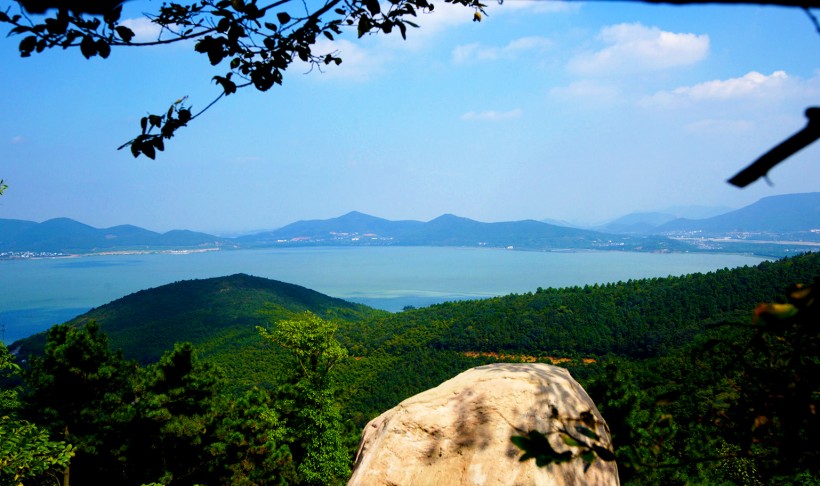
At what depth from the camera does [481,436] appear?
4.48 meters

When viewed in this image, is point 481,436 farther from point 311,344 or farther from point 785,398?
point 311,344

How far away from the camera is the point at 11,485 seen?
19.9 ft

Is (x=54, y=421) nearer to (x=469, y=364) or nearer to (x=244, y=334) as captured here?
(x=469, y=364)

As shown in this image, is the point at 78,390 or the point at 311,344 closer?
the point at 78,390

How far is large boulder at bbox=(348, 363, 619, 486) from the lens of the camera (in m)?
4.20

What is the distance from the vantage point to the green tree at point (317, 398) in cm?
1780

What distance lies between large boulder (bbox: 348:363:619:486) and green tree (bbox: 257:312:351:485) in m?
13.5

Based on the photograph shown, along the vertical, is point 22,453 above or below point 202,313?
above

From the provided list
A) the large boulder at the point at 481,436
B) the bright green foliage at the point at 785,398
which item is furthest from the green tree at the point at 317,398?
the bright green foliage at the point at 785,398

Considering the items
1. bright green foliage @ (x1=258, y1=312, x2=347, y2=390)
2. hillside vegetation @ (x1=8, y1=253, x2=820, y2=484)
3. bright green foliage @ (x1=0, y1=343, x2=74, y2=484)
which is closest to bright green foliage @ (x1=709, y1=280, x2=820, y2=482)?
bright green foliage @ (x1=0, y1=343, x2=74, y2=484)

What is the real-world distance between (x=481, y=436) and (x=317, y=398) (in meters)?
14.5

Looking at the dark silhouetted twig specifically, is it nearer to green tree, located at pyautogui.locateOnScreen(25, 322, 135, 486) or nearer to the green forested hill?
green tree, located at pyautogui.locateOnScreen(25, 322, 135, 486)

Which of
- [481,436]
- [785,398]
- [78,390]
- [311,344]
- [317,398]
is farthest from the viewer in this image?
[311,344]

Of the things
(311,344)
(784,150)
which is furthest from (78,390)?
(784,150)
